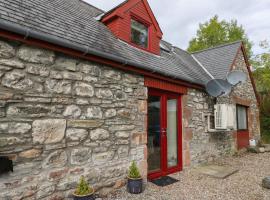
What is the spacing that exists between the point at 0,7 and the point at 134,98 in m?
3.24

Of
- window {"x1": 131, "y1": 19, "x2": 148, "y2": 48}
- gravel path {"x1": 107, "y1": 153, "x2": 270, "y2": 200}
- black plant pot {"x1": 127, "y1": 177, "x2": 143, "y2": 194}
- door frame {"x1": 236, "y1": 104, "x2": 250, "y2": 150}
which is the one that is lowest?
gravel path {"x1": 107, "y1": 153, "x2": 270, "y2": 200}

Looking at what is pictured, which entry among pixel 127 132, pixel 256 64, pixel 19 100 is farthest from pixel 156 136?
pixel 256 64

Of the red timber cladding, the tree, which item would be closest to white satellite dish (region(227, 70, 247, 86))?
the red timber cladding

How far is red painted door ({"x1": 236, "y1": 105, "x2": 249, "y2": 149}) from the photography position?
1070 centimetres

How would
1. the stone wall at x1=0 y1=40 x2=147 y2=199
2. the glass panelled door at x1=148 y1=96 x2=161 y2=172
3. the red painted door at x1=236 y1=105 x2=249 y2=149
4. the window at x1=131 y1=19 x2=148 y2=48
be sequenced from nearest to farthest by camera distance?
the stone wall at x1=0 y1=40 x2=147 y2=199 < the glass panelled door at x1=148 y1=96 x2=161 y2=172 < the window at x1=131 y1=19 x2=148 y2=48 < the red painted door at x1=236 y1=105 x2=249 y2=149

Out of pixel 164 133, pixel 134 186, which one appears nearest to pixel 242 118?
pixel 164 133

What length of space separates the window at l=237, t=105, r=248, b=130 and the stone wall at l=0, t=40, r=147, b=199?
7546 millimetres

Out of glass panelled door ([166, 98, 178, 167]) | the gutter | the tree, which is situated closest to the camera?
the gutter

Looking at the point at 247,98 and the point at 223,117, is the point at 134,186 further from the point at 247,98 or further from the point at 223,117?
the point at 247,98

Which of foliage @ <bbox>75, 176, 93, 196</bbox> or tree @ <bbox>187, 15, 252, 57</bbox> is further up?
tree @ <bbox>187, 15, 252, 57</bbox>

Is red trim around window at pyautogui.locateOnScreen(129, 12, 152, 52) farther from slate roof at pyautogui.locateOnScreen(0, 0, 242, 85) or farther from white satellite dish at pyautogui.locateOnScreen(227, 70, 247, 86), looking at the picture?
white satellite dish at pyautogui.locateOnScreen(227, 70, 247, 86)

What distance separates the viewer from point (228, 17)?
2667 cm

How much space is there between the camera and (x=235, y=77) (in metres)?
9.14

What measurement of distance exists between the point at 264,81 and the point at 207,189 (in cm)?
2055
